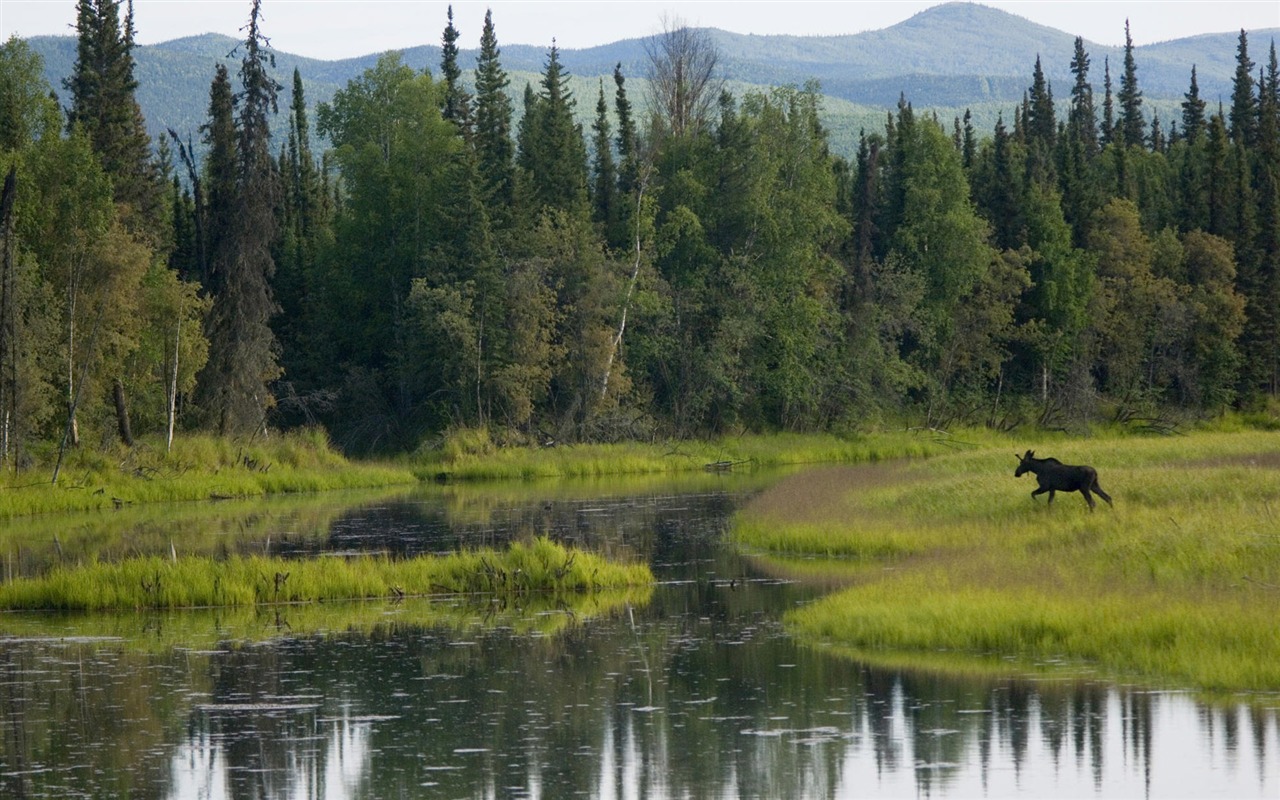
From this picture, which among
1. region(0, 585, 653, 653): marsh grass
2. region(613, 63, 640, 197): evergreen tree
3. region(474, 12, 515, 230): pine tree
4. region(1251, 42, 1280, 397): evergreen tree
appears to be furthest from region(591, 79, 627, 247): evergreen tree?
region(0, 585, 653, 653): marsh grass

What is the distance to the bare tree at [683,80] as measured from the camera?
82438mm

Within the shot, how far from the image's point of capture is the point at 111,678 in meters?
20.9

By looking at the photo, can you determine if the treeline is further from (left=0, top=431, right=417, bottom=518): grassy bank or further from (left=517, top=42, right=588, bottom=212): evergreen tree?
(left=0, top=431, right=417, bottom=518): grassy bank

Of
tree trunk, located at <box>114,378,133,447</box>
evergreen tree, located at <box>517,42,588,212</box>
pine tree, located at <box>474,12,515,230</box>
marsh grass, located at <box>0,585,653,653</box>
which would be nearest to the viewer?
marsh grass, located at <box>0,585,653,653</box>

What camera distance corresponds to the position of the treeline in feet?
193

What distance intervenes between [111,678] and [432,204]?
176ft

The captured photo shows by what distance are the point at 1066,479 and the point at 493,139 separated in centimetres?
4950

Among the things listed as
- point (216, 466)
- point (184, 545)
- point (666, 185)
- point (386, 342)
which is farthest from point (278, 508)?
point (666, 185)

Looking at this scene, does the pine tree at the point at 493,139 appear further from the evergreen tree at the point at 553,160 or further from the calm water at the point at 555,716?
the calm water at the point at 555,716

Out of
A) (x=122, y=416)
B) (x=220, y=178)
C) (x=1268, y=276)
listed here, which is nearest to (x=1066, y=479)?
(x=122, y=416)

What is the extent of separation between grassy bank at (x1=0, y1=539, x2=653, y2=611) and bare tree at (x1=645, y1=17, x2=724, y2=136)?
5517 cm

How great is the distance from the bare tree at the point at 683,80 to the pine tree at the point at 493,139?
840 centimetres

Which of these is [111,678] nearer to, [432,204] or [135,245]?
[135,245]

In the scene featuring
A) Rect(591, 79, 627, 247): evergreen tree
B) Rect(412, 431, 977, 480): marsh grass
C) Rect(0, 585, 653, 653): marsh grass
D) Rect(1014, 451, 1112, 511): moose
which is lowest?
Rect(412, 431, 977, 480): marsh grass
